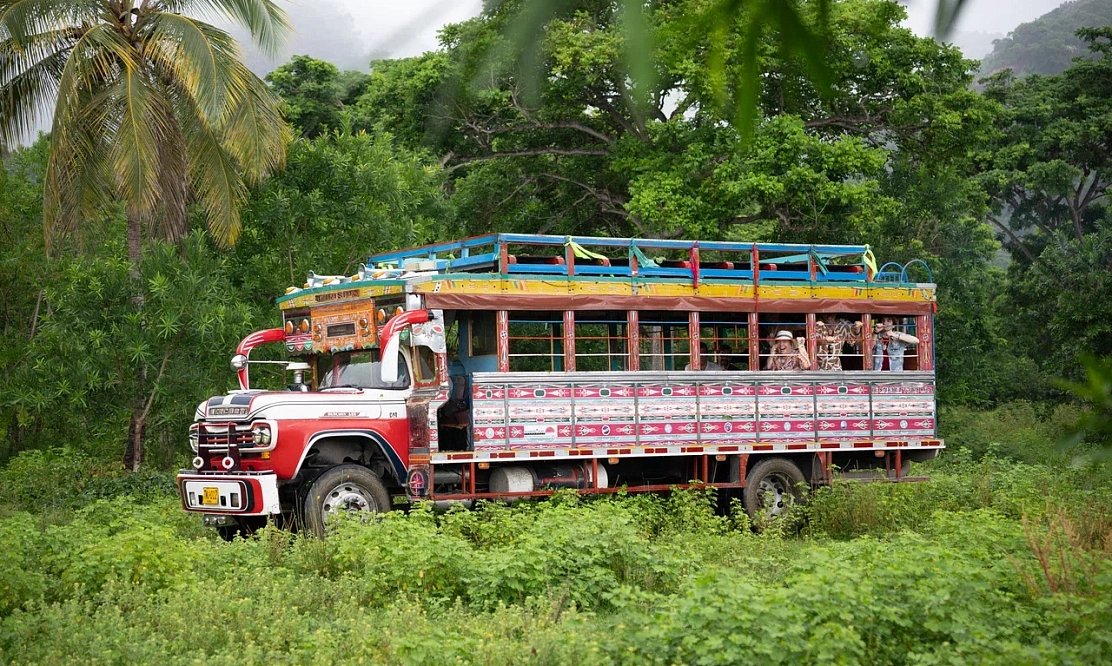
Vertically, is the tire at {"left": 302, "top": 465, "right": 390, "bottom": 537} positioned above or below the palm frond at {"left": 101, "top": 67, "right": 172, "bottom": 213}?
below

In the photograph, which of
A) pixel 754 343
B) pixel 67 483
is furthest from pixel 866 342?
pixel 67 483

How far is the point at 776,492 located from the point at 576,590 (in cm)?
630

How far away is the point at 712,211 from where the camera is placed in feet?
68.4

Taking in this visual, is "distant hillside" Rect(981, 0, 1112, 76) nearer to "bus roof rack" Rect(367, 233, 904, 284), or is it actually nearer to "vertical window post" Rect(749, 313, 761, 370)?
"bus roof rack" Rect(367, 233, 904, 284)

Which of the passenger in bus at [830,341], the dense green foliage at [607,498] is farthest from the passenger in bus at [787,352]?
the dense green foliage at [607,498]

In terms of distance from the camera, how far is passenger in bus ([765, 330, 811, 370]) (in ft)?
47.1

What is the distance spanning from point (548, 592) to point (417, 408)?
4.28 m

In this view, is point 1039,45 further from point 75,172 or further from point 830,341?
point 75,172

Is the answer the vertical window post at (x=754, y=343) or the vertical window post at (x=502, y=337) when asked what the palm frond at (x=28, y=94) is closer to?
the vertical window post at (x=502, y=337)

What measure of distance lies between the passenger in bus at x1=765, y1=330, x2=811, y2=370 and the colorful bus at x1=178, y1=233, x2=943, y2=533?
2cm

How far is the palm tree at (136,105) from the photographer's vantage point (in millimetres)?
16609

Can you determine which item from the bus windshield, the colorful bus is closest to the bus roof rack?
the colorful bus

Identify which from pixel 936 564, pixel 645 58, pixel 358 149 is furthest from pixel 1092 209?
pixel 645 58

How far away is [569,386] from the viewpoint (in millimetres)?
12609
